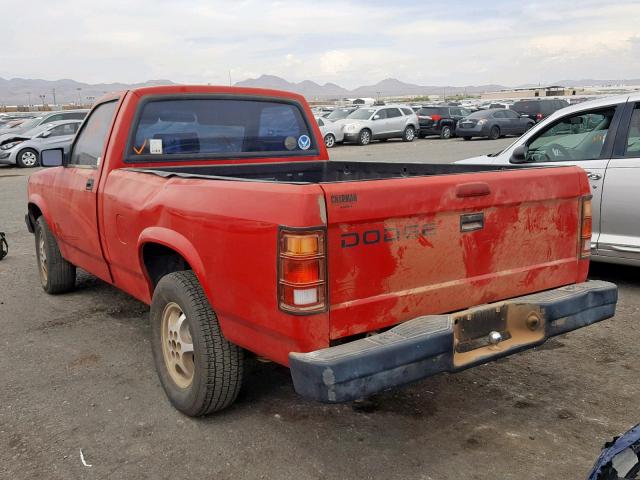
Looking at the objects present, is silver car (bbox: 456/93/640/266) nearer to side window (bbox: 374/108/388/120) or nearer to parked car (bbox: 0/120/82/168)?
parked car (bbox: 0/120/82/168)

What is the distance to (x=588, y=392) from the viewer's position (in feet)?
12.1

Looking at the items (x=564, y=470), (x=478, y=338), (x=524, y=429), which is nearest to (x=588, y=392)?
(x=524, y=429)

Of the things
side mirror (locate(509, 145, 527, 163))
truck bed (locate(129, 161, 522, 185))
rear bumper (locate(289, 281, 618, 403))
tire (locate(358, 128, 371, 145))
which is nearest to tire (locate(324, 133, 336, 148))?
tire (locate(358, 128, 371, 145))

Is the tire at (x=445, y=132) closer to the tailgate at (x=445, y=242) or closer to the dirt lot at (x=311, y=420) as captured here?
the dirt lot at (x=311, y=420)

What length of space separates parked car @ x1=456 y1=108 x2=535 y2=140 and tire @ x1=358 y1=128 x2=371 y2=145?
13.4 ft

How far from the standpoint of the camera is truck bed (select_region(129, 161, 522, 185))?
171 inches

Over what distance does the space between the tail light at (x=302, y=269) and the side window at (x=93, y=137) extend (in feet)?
7.97

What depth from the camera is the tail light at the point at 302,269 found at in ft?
8.39

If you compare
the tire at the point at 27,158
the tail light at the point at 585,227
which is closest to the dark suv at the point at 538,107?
the tire at the point at 27,158

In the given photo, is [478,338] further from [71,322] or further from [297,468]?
[71,322]

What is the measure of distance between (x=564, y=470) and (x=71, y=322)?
388 centimetres

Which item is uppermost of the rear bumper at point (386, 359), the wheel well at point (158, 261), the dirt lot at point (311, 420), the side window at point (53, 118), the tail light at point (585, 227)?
the side window at point (53, 118)

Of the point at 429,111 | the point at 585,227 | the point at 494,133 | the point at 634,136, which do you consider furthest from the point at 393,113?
the point at 585,227

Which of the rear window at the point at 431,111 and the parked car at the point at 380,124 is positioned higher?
the rear window at the point at 431,111
